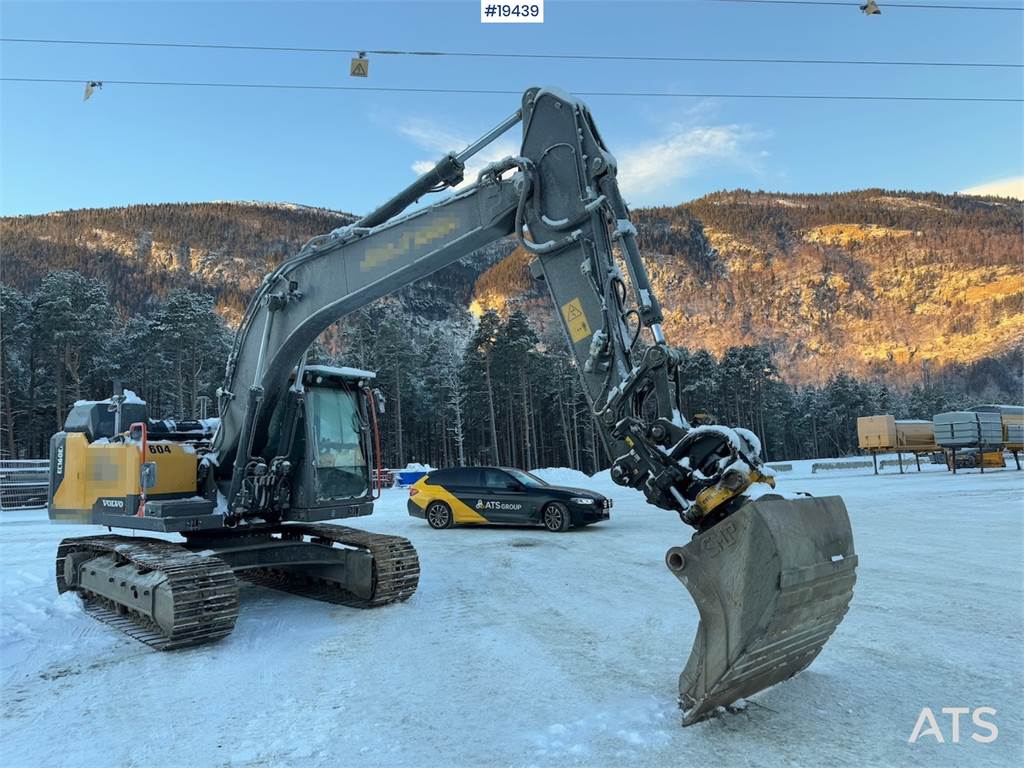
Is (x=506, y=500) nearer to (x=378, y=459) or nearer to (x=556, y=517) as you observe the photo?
(x=556, y=517)

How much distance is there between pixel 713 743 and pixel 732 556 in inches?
39.4

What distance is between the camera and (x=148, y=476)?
671 centimetres

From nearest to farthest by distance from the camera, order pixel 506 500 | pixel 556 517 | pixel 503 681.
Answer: pixel 503 681, pixel 556 517, pixel 506 500

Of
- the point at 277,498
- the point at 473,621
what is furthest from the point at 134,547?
the point at 473,621

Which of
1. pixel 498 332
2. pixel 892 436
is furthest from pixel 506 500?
pixel 498 332

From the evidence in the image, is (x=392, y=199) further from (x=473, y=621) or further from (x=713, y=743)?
(x=713, y=743)

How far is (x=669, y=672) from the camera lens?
474 cm

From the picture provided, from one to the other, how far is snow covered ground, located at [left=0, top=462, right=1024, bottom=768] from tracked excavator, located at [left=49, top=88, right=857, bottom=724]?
0.37m

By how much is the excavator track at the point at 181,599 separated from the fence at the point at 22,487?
60.2 feet

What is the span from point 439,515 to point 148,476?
369 inches

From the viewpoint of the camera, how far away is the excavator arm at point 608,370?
357 cm

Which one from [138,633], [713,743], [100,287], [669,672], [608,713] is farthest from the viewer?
[100,287]

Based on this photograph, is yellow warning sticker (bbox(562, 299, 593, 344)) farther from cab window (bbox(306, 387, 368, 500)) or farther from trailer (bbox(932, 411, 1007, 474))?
trailer (bbox(932, 411, 1007, 474))

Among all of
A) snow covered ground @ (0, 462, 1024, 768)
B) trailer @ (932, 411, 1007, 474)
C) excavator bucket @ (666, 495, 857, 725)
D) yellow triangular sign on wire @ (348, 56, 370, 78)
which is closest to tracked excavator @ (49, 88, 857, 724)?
excavator bucket @ (666, 495, 857, 725)
